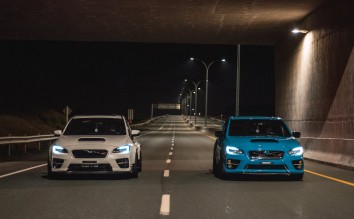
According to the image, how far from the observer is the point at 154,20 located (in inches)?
916

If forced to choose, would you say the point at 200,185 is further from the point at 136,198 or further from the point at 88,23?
the point at 88,23

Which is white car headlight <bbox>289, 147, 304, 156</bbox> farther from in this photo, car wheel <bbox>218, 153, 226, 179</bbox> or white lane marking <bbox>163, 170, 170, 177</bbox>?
white lane marking <bbox>163, 170, 170, 177</bbox>

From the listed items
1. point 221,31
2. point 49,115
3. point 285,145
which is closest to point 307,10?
point 221,31

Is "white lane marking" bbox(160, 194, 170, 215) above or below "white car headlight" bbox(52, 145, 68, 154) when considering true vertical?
below

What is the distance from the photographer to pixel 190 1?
19.4 m

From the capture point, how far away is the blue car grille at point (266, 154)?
1303 centimetres

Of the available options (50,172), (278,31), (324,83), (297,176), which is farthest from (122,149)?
(278,31)

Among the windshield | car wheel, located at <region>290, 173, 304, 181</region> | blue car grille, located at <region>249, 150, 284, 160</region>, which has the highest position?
the windshield

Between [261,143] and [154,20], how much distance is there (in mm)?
11363

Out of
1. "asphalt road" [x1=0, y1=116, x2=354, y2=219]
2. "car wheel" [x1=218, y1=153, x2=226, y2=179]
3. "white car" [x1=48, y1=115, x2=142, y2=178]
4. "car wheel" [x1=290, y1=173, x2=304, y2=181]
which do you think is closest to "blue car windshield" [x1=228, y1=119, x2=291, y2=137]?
"car wheel" [x1=218, y1=153, x2=226, y2=179]

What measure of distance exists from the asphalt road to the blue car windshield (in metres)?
1.22

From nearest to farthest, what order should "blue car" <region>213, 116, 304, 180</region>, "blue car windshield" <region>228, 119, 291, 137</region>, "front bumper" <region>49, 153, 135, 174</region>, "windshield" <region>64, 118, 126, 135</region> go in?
1. "front bumper" <region>49, 153, 135, 174</region>
2. "blue car" <region>213, 116, 304, 180</region>
3. "windshield" <region>64, 118, 126, 135</region>
4. "blue car windshield" <region>228, 119, 291, 137</region>

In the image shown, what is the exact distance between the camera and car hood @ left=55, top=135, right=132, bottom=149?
42.6 feet

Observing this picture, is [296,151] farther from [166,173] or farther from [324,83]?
[324,83]
